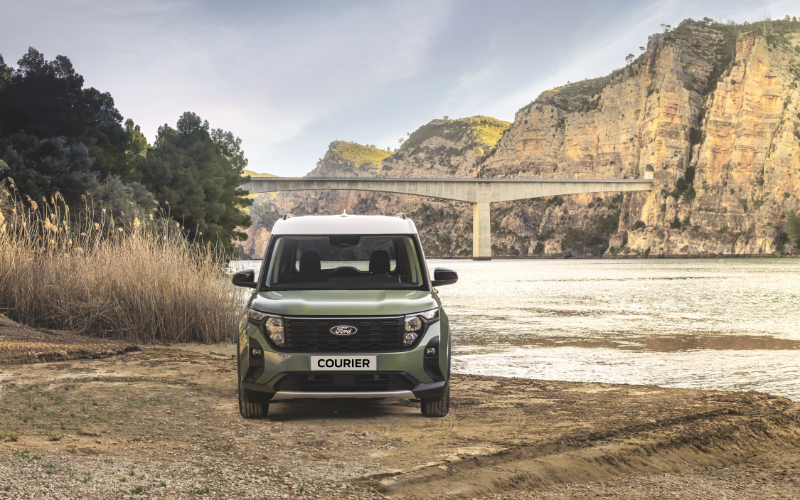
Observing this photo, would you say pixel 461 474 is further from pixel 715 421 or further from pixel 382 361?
pixel 715 421

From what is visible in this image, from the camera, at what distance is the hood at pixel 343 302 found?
606 cm

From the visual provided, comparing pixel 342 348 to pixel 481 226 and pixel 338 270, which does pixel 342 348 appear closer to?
pixel 338 270

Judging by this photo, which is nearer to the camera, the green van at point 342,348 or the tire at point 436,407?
the green van at point 342,348

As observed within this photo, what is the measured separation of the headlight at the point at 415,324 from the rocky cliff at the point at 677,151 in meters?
106

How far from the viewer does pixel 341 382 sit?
6000 millimetres

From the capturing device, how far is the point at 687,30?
139 meters

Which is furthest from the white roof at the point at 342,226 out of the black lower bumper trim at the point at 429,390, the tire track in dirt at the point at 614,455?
the tire track in dirt at the point at 614,455

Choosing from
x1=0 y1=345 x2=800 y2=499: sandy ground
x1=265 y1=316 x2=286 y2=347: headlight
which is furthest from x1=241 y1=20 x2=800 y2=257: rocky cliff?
x1=265 y1=316 x2=286 y2=347: headlight

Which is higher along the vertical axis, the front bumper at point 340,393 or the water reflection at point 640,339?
the front bumper at point 340,393

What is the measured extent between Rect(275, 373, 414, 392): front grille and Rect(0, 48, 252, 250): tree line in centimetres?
990

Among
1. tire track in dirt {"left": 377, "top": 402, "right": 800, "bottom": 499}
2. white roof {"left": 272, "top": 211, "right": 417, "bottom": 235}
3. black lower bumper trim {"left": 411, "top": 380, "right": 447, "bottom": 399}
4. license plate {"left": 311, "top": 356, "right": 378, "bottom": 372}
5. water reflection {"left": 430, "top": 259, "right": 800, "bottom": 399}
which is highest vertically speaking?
white roof {"left": 272, "top": 211, "right": 417, "bottom": 235}

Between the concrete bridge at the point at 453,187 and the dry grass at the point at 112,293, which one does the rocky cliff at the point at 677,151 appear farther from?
the dry grass at the point at 112,293

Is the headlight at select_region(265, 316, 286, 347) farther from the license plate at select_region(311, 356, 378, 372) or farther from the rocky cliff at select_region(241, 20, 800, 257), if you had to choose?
the rocky cliff at select_region(241, 20, 800, 257)

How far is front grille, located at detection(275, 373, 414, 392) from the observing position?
6000 millimetres
